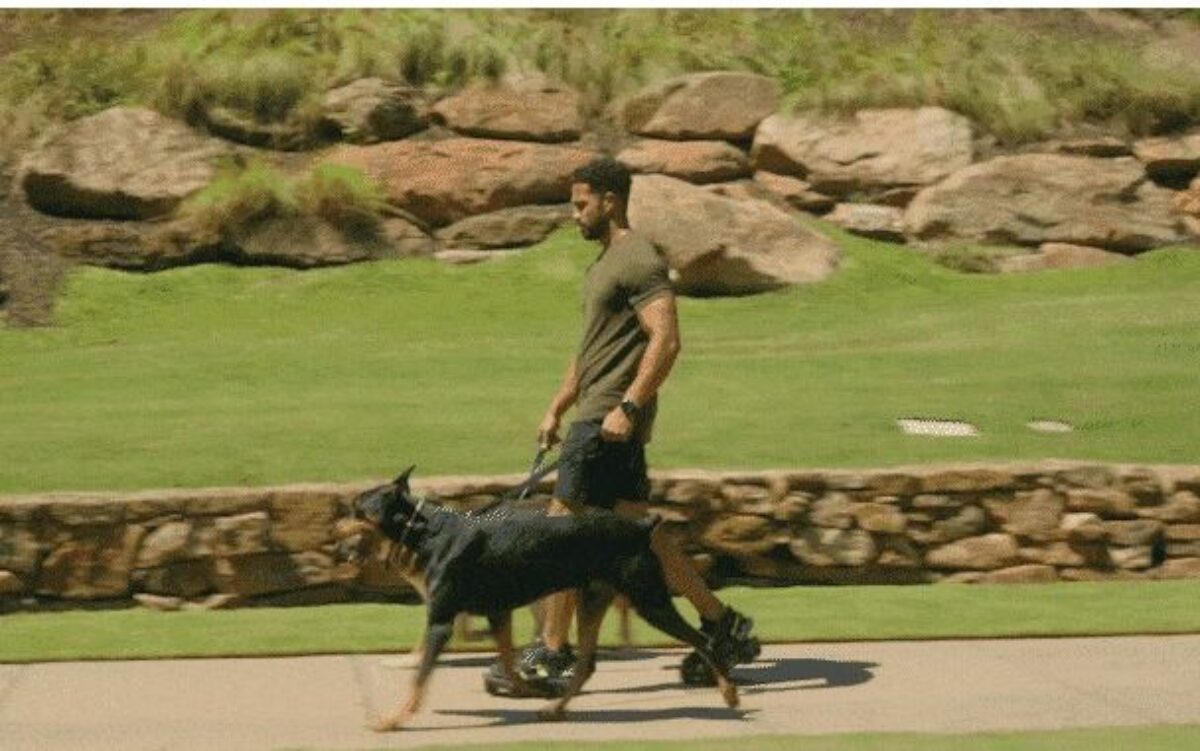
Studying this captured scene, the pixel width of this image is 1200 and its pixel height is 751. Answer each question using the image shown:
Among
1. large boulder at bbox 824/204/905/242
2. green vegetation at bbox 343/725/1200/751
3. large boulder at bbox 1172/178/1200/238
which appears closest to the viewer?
green vegetation at bbox 343/725/1200/751

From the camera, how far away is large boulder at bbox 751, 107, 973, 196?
2244 cm

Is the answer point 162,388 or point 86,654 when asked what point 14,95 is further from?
point 86,654

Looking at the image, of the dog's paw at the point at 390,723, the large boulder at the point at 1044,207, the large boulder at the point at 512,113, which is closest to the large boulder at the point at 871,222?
the large boulder at the point at 1044,207

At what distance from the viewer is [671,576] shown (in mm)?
10445

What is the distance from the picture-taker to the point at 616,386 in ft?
32.6

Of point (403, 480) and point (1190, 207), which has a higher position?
point (403, 480)

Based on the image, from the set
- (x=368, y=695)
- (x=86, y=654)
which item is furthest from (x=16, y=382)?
(x=368, y=695)

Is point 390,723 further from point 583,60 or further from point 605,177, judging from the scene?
point 583,60

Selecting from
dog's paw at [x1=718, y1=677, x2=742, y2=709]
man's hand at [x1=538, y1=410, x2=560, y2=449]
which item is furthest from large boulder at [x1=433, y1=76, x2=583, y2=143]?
dog's paw at [x1=718, y1=677, x2=742, y2=709]

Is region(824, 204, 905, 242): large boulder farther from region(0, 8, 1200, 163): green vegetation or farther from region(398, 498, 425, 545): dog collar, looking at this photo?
region(398, 498, 425, 545): dog collar

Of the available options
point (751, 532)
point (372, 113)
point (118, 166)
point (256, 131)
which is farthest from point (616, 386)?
point (256, 131)

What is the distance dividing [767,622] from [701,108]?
11.3 m

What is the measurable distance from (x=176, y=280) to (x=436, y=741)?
11.9 meters

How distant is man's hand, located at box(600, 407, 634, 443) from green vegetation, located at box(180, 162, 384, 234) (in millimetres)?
11612
